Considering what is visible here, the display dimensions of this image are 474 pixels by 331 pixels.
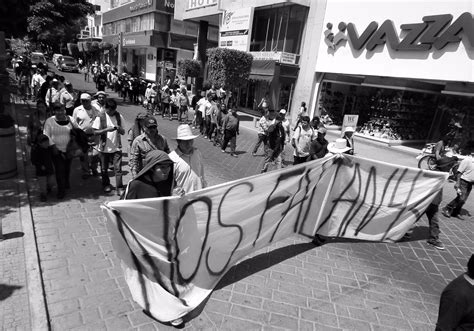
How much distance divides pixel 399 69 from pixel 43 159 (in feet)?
47.4

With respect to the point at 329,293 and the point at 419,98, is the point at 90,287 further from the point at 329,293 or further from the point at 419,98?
the point at 419,98

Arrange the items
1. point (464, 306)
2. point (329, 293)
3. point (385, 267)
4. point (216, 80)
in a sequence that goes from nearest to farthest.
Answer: point (464, 306), point (329, 293), point (385, 267), point (216, 80)

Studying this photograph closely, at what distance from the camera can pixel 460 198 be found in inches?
281

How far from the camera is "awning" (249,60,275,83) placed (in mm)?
19125

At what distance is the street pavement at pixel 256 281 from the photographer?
348 cm

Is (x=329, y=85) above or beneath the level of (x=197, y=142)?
above

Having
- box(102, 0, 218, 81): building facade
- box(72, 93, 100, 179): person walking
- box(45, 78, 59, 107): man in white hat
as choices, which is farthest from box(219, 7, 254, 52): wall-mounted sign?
box(72, 93, 100, 179): person walking

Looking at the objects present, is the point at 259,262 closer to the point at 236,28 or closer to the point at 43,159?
the point at 43,159

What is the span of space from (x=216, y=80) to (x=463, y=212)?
13.8m

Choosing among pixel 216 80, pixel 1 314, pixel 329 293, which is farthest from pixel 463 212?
pixel 216 80

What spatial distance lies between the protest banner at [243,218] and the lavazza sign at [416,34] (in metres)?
10.0

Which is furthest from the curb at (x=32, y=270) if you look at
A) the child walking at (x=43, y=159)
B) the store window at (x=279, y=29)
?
the store window at (x=279, y=29)

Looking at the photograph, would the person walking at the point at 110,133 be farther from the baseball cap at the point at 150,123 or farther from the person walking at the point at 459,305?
the person walking at the point at 459,305

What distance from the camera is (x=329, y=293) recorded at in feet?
13.8
